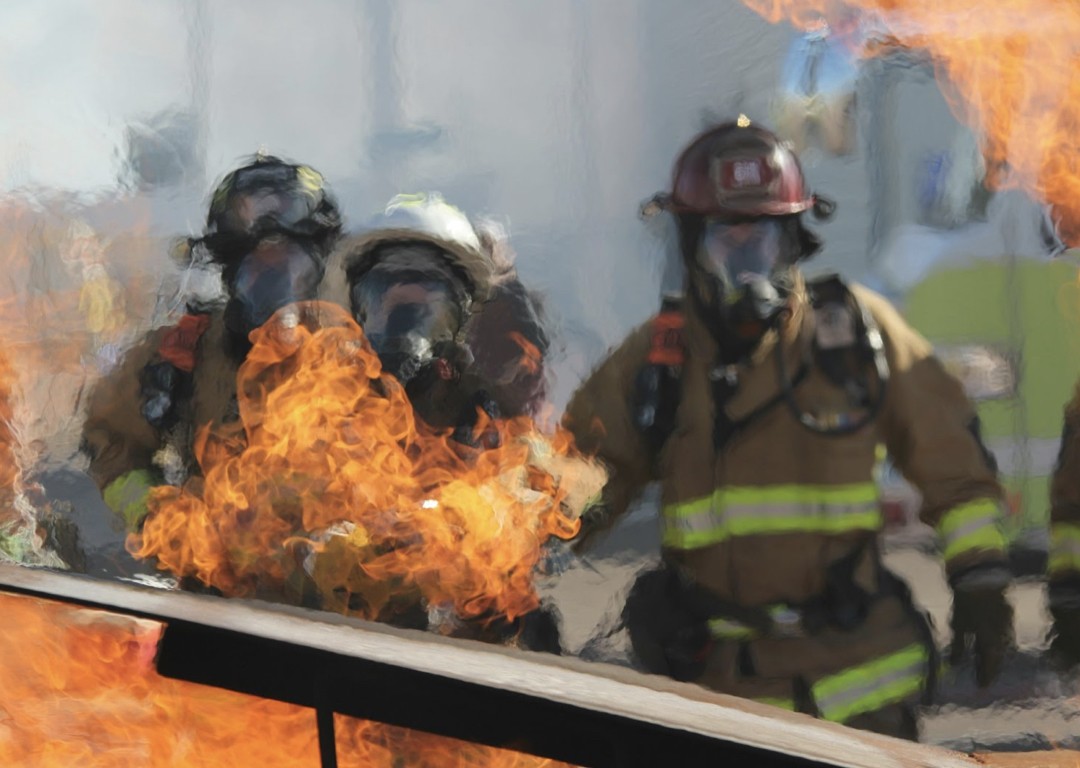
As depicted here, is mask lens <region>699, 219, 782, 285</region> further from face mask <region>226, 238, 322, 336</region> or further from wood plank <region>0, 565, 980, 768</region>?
wood plank <region>0, 565, 980, 768</region>

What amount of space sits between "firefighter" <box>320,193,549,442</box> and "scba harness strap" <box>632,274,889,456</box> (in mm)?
536

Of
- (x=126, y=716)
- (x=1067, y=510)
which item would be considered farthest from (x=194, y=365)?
(x=1067, y=510)

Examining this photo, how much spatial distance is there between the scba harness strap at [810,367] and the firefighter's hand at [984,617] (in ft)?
1.56

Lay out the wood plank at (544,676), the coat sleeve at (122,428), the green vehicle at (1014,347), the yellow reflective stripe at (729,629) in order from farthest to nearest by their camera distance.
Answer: the green vehicle at (1014,347) < the coat sleeve at (122,428) < the yellow reflective stripe at (729,629) < the wood plank at (544,676)

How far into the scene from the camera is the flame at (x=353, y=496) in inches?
120

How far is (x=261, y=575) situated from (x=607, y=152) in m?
3.51

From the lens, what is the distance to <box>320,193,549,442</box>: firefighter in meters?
3.35

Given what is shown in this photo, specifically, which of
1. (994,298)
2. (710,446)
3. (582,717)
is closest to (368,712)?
(582,717)

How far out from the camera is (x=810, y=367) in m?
2.97

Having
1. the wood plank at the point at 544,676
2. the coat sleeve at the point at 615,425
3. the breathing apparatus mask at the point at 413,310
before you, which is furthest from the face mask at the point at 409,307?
the wood plank at the point at 544,676

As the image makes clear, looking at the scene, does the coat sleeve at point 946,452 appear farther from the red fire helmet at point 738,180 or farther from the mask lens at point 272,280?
the mask lens at point 272,280

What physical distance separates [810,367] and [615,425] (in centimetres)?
54

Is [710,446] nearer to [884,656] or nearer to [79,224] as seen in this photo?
[884,656]

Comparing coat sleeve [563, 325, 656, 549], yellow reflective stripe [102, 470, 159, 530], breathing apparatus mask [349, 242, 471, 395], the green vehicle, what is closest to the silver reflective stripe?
coat sleeve [563, 325, 656, 549]
